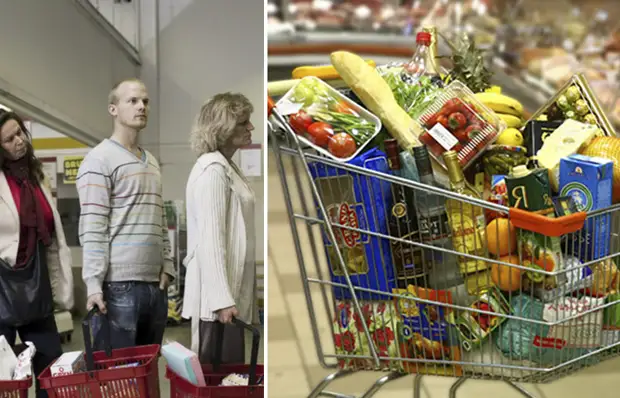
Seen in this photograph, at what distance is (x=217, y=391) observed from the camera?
4.71 ft

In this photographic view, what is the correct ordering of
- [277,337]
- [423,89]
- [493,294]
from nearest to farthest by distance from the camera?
[493,294] < [423,89] < [277,337]

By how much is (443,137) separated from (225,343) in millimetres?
725

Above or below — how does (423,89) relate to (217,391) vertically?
above

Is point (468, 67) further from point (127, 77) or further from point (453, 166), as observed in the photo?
point (127, 77)

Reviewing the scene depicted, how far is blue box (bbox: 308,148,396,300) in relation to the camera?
1234mm

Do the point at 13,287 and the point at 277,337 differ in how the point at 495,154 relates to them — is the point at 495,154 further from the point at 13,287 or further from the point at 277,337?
the point at 13,287

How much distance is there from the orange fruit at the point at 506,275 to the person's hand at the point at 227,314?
62 cm

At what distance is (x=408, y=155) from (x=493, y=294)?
13.3 inches

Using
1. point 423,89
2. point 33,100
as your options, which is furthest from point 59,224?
point 423,89

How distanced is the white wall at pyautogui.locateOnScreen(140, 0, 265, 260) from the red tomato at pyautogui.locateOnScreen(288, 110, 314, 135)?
204 millimetres

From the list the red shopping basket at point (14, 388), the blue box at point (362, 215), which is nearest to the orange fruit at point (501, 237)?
the blue box at point (362, 215)

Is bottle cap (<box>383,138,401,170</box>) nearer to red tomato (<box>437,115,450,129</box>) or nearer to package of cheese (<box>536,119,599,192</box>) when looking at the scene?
red tomato (<box>437,115,450,129</box>)

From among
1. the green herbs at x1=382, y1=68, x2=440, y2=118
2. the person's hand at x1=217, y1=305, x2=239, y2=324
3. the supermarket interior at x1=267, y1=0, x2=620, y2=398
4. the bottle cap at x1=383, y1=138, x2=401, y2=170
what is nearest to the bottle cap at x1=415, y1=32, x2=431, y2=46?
the supermarket interior at x1=267, y1=0, x2=620, y2=398

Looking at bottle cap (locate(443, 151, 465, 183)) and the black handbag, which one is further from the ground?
bottle cap (locate(443, 151, 465, 183))
